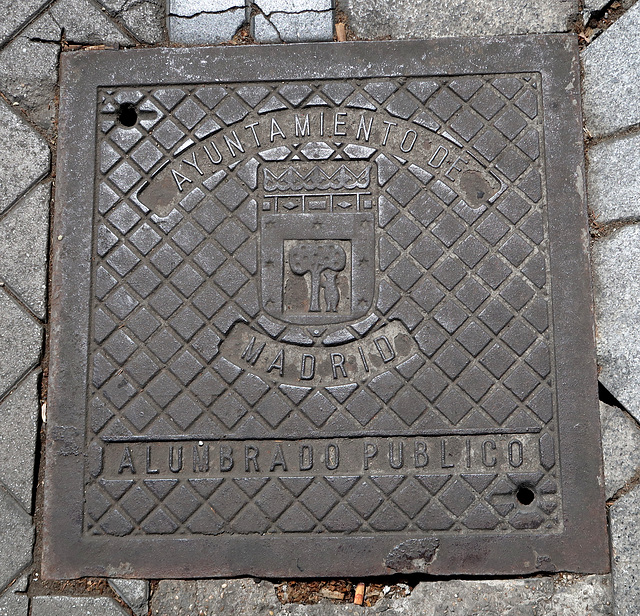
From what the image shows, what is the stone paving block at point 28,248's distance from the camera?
203 cm

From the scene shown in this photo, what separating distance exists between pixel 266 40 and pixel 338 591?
1906 mm

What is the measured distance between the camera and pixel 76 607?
187cm

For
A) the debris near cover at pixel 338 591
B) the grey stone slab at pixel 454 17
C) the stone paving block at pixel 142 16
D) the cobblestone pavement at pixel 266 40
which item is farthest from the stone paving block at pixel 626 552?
the stone paving block at pixel 142 16

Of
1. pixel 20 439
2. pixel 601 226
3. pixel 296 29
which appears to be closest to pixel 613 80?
pixel 601 226

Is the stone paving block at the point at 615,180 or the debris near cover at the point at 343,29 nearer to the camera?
the stone paving block at the point at 615,180

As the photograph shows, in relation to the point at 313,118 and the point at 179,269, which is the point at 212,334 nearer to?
the point at 179,269

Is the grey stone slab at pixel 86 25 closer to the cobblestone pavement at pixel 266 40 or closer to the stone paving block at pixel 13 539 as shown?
the cobblestone pavement at pixel 266 40

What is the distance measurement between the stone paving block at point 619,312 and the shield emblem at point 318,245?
0.78 metres

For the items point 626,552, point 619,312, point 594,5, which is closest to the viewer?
point 626,552

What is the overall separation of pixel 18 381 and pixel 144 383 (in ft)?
1.47

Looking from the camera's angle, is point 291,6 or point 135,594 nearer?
point 135,594

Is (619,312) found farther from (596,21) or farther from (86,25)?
(86,25)

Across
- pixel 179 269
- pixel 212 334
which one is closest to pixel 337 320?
pixel 212 334

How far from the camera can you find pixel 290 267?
196 cm
